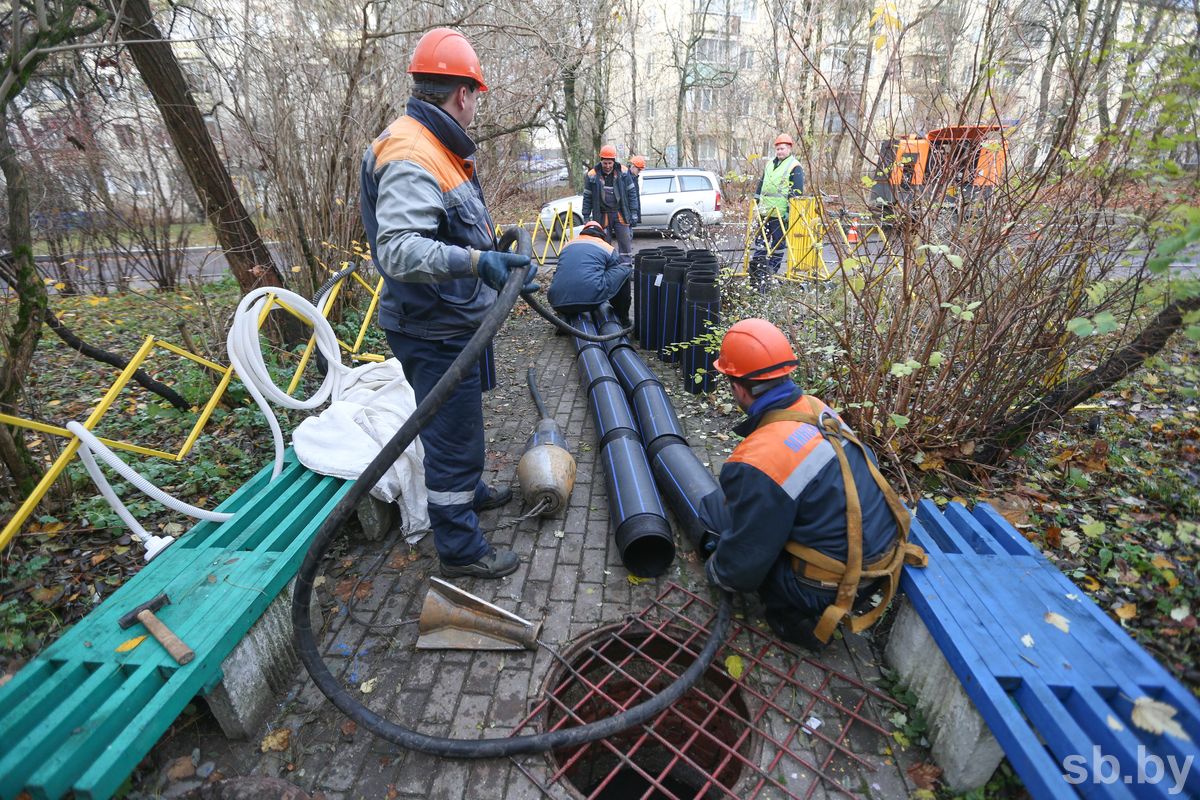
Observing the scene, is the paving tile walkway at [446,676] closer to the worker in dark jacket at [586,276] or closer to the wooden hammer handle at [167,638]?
the wooden hammer handle at [167,638]

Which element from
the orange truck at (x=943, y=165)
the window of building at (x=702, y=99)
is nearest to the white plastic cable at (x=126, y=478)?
the orange truck at (x=943, y=165)

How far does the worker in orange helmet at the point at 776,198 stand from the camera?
6625 millimetres

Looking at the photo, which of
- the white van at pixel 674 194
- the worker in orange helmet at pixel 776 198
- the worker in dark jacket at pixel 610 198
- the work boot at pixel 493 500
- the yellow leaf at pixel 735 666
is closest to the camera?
the yellow leaf at pixel 735 666

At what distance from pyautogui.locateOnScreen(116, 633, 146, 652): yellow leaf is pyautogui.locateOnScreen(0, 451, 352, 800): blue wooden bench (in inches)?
0.6

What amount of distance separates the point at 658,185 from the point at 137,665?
1315 cm

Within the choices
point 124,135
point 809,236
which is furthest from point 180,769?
point 124,135

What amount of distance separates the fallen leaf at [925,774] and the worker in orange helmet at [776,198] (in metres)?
5.23

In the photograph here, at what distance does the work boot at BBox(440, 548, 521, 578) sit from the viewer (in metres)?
2.94

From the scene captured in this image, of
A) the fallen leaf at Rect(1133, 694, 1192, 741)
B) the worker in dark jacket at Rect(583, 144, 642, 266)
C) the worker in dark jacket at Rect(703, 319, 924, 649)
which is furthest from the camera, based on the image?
the worker in dark jacket at Rect(583, 144, 642, 266)

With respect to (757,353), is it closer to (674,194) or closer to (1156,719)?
(1156,719)

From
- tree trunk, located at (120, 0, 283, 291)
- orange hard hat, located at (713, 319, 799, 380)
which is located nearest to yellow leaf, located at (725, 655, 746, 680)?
orange hard hat, located at (713, 319, 799, 380)

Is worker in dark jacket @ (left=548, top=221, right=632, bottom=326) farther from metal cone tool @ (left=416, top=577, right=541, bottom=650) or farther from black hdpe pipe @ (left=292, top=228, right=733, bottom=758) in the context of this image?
metal cone tool @ (left=416, top=577, right=541, bottom=650)

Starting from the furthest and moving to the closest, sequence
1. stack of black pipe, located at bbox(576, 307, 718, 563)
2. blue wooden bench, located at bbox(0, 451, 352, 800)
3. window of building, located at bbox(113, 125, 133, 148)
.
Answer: window of building, located at bbox(113, 125, 133, 148) → stack of black pipe, located at bbox(576, 307, 718, 563) → blue wooden bench, located at bbox(0, 451, 352, 800)

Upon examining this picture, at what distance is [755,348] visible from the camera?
7.23 ft
